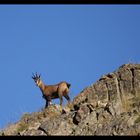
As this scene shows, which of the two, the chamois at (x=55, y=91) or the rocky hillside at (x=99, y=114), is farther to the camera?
the chamois at (x=55, y=91)

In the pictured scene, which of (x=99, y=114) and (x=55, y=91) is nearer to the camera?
(x=99, y=114)

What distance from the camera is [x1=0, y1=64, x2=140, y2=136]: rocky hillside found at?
1537 cm

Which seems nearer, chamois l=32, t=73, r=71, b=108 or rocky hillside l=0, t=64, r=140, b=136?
rocky hillside l=0, t=64, r=140, b=136

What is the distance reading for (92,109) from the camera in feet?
56.6

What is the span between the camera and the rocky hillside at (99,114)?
15367 mm

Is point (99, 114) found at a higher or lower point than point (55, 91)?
lower

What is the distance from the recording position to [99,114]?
16.7m

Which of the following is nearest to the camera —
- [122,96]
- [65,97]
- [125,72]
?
[122,96]
